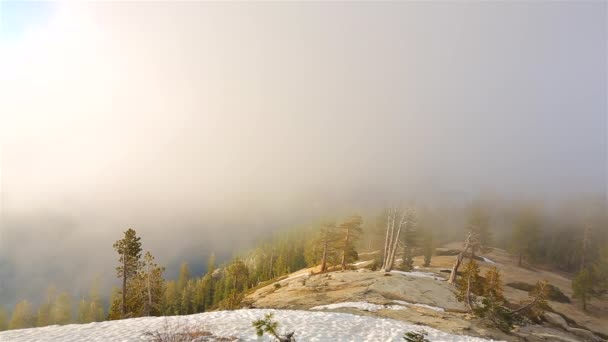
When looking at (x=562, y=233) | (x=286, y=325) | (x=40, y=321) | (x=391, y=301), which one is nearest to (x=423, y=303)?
(x=391, y=301)

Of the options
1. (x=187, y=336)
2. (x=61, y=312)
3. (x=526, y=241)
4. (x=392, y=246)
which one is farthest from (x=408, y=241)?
(x=61, y=312)

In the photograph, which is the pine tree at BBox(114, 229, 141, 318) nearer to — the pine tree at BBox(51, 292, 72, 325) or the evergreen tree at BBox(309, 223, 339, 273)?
the evergreen tree at BBox(309, 223, 339, 273)

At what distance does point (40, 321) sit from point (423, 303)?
10458cm

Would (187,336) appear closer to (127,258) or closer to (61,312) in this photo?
(127,258)

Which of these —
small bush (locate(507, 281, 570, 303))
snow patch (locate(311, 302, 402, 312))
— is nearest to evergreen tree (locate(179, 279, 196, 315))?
small bush (locate(507, 281, 570, 303))

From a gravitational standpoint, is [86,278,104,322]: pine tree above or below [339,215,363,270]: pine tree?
below

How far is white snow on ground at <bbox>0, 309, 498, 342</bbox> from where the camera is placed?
16.9m

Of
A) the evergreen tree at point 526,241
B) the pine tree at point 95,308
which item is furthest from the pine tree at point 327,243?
the pine tree at point 95,308

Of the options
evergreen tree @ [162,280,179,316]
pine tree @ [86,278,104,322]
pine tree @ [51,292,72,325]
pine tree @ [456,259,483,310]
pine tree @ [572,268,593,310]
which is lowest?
evergreen tree @ [162,280,179,316]

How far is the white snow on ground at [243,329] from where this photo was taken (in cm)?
1692

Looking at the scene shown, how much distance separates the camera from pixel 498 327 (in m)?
24.1

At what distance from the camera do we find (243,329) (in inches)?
714

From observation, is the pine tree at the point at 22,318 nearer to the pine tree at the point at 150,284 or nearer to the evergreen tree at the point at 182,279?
the evergreen tree at the point at 182,279

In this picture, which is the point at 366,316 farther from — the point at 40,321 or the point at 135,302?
the point at 40,321
